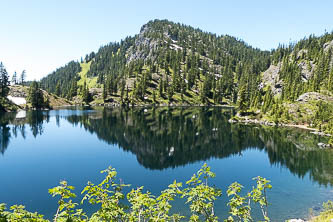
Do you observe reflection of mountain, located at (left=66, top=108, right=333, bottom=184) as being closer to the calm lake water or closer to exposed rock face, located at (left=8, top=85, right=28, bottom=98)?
the calm lake water

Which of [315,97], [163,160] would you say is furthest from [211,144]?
[315,97]

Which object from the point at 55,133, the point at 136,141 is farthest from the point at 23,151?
the point at 136,141

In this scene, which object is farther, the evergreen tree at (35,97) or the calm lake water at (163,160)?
the evergreen tree at (35,97)

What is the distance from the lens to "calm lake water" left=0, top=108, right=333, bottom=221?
120 feet

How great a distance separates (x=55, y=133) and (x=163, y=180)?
202ft

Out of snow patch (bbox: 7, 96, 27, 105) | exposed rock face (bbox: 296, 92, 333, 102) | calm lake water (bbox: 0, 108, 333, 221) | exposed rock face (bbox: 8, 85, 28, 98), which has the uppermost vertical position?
exposed rock face (bbox: 8, 85, 28, 98)

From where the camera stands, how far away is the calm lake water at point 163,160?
120 feet

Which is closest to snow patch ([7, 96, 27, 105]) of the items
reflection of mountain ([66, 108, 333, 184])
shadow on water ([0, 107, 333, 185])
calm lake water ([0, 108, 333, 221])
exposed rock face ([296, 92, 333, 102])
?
shadow on water ([0, 107, 333, 185])

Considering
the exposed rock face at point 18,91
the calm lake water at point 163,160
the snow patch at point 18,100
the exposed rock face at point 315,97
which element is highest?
the exposed rock face at point 18,91

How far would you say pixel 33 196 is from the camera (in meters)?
34.7

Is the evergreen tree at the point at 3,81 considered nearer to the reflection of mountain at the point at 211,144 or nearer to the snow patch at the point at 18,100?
the snow patch at the point at 18,100

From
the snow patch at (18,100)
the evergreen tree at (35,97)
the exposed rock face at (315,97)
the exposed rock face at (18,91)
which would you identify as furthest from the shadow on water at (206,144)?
the exposed rock face at (18,91)

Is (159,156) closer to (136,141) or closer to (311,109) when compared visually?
(136,141)

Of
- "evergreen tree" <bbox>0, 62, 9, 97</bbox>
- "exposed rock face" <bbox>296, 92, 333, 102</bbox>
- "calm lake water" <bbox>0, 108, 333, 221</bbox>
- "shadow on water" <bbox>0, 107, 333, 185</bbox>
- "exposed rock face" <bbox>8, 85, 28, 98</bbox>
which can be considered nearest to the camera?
"calm lake water" <bbox>0, 108, 333, 221</bbox>
